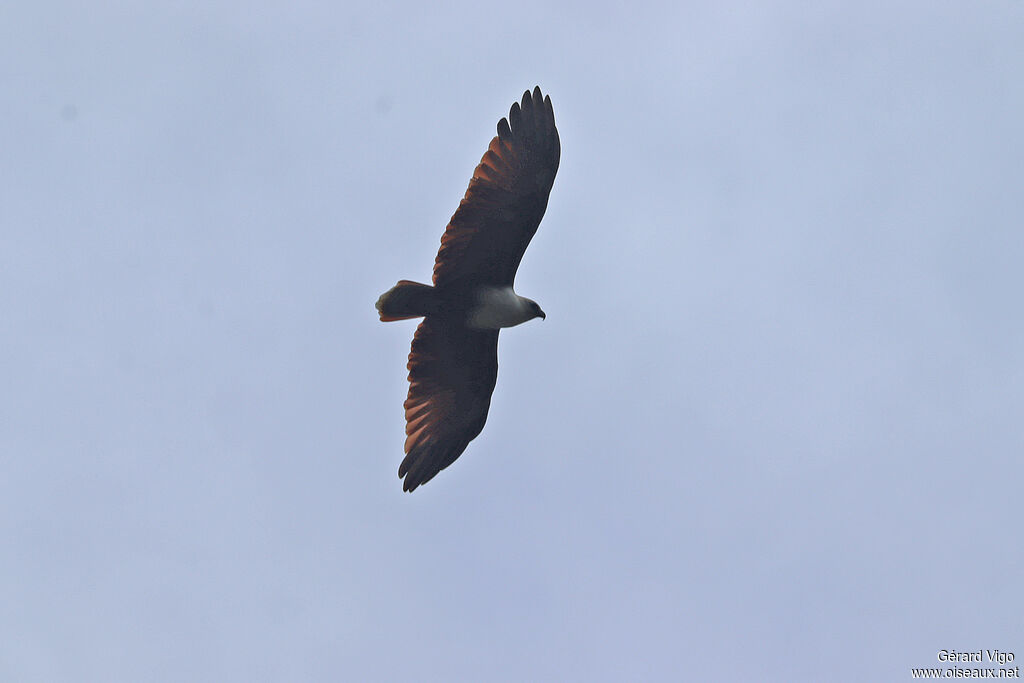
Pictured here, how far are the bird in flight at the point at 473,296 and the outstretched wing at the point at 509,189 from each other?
1 centimetres

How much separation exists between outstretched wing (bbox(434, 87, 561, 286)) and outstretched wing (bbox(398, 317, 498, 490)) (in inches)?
53.7

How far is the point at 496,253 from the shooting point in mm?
14266

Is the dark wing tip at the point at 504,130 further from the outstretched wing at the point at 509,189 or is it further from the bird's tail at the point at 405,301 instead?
the bird's tail at the point at 405,301

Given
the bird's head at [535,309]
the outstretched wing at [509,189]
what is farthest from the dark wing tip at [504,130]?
the bird's head at [535,309]

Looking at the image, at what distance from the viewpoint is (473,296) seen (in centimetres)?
1445

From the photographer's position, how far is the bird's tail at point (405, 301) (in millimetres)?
14062

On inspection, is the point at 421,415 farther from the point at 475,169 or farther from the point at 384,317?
the point at 475,169

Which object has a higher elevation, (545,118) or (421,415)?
(545,118)

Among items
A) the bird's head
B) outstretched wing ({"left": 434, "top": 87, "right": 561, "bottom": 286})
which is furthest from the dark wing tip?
the bird's head

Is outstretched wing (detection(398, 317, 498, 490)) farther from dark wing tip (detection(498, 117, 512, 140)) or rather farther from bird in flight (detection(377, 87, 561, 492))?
dark wing tip (detection(498, 117, 512, 140))

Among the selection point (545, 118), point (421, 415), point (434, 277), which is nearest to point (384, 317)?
point (434, 277)

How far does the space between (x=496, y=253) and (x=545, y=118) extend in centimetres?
170

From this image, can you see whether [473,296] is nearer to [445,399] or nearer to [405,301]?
[405,301]

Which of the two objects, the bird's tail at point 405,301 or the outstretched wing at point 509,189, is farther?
the bird's tail at point 405,301
